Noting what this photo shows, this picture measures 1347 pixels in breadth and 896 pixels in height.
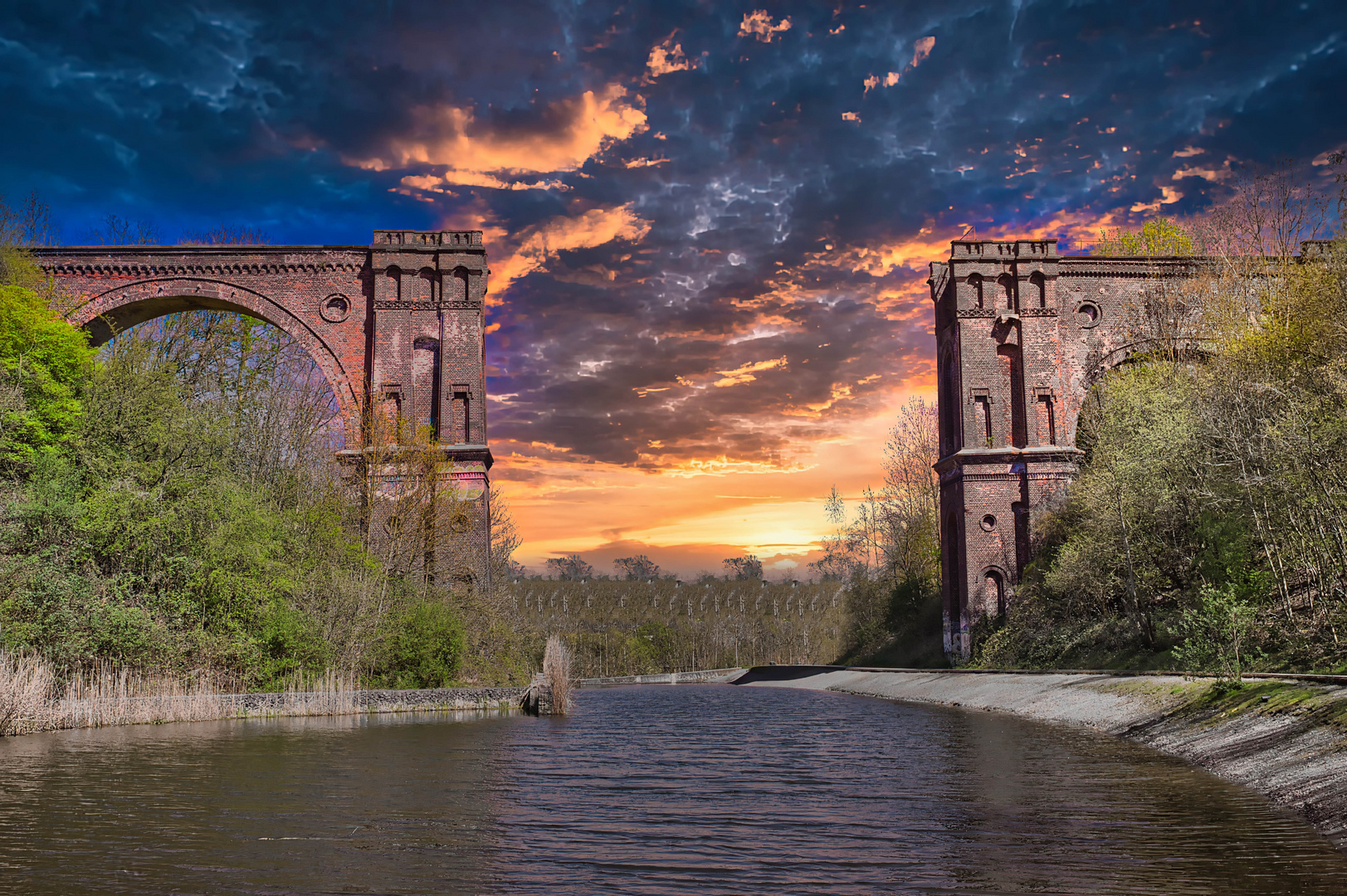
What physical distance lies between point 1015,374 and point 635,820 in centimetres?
2831

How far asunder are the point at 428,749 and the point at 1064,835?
33.5 feet

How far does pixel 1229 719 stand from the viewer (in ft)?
42.5

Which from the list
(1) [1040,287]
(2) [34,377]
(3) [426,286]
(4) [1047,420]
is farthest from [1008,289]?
(2) [34,377]

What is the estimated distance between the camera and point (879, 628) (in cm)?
4741

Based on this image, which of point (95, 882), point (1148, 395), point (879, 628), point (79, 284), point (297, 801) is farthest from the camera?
point (879, 628)

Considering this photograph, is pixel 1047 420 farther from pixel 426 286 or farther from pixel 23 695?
pixel 23 695

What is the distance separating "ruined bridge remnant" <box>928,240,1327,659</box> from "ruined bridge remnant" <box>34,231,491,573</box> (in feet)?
54.3

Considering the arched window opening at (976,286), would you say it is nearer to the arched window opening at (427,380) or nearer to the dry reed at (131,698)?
the arched window opening at (427,380)

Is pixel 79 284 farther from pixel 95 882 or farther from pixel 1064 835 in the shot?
pixel 1064 835

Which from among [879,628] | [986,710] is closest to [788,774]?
[986,710]

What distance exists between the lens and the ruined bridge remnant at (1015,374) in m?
32.8

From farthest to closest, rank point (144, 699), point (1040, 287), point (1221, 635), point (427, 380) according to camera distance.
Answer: point (1040, 287) → point (427, 380) → point (144, 699) → point (1221, 635)

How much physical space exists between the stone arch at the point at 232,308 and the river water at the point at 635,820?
17838mm

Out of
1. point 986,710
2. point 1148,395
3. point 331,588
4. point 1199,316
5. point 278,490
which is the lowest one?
point 986,710
